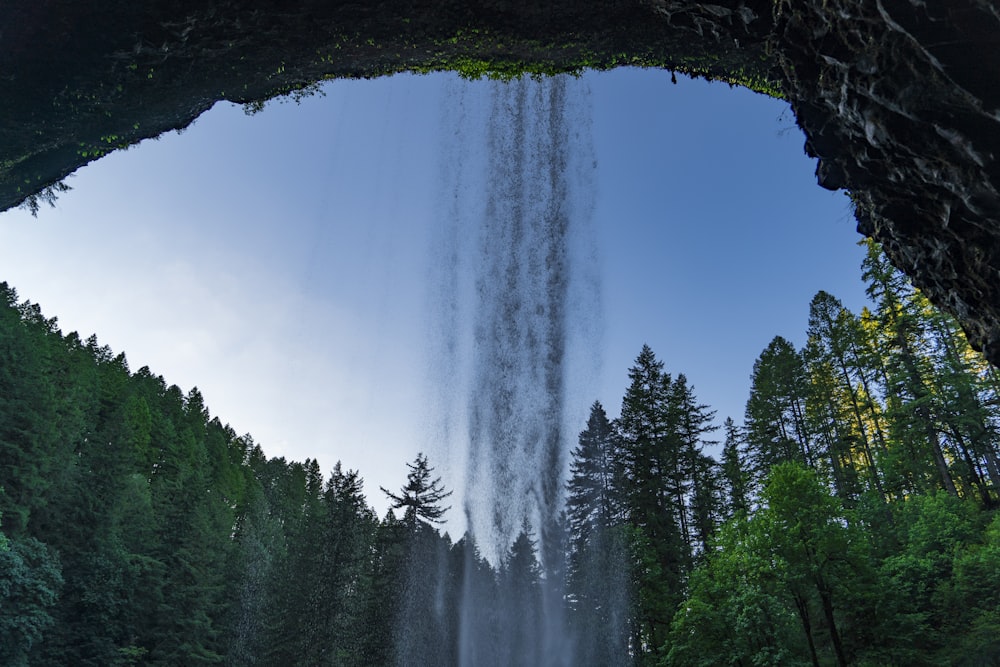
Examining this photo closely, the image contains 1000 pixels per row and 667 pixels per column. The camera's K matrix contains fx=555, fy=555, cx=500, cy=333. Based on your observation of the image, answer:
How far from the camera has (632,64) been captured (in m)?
9.55

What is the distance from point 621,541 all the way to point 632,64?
20.5 metres

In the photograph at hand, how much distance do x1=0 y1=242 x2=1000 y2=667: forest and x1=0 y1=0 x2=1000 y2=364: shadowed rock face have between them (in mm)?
15090

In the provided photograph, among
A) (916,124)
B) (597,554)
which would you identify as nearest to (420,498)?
(597,554)

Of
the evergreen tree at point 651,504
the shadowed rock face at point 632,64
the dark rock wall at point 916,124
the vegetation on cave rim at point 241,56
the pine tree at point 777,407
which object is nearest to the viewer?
the dark rock wall at point 916,124

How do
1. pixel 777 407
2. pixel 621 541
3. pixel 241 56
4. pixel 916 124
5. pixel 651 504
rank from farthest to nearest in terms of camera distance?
pixel 777 407 → pixel 651 504 → pixel 621 541 → pixel 241 56 → pixel 916 124

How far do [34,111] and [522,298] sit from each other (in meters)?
23.3

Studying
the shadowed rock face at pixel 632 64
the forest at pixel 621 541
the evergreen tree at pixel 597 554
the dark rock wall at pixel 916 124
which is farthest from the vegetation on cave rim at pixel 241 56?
the evergreen tree at pixel 597 554

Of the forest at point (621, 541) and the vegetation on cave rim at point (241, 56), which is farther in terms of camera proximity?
the forest at point (621, 541)

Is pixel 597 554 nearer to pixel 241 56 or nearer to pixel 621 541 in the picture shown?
pixel 621 541

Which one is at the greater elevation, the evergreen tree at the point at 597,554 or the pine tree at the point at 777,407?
the pine tree at the point at 777,407

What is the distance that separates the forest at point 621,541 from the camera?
17703 millimetres

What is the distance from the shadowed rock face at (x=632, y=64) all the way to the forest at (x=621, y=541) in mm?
15090

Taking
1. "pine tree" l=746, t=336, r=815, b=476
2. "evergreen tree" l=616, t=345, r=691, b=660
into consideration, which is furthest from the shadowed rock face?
"pine tree" l=746, t=336, r=815, b=476

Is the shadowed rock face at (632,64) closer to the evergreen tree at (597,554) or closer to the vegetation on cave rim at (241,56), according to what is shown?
the vegetation on cave rim at (241,56)
